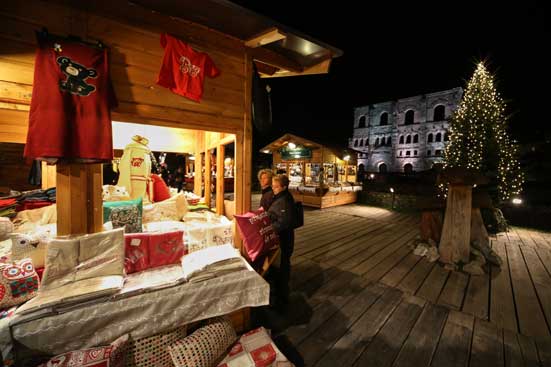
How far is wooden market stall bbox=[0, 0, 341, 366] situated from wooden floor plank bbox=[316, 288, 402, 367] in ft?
3.85

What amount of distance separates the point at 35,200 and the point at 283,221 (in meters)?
4.39

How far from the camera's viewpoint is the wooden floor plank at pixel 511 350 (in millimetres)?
2480

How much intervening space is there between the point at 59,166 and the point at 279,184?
2568 millimetres

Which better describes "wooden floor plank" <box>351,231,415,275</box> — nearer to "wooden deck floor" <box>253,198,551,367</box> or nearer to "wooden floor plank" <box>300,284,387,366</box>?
"wooden deck floor" <box>253,198,551,367</box>

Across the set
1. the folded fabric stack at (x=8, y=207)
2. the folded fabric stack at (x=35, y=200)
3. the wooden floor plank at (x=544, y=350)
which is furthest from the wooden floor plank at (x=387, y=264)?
the folded fabric stack at (x=35, y=200)

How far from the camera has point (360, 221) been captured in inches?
357

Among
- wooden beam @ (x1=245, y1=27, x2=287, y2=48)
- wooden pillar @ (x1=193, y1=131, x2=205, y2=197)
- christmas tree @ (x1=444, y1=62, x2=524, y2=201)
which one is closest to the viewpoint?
wooden beam @ (x1=245, y1=27, x2=287, y2=48)

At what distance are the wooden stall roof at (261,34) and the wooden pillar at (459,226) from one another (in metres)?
4.25

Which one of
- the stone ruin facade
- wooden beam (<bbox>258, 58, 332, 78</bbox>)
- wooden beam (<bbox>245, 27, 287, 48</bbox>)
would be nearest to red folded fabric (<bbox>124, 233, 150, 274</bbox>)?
wooden beam (<bbox>245, 27, 287, 48</bbox>)

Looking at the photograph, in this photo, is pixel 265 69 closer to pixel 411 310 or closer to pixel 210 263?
pixel 210 263

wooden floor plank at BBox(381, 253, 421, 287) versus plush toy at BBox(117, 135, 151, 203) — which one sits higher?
plush toy at BBox(117, 135, 151, 203)

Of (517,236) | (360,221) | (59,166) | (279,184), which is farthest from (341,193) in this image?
(59,166)

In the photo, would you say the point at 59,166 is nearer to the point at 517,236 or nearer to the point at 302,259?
the point at 302,259

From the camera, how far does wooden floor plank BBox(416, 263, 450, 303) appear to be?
3805 mm
